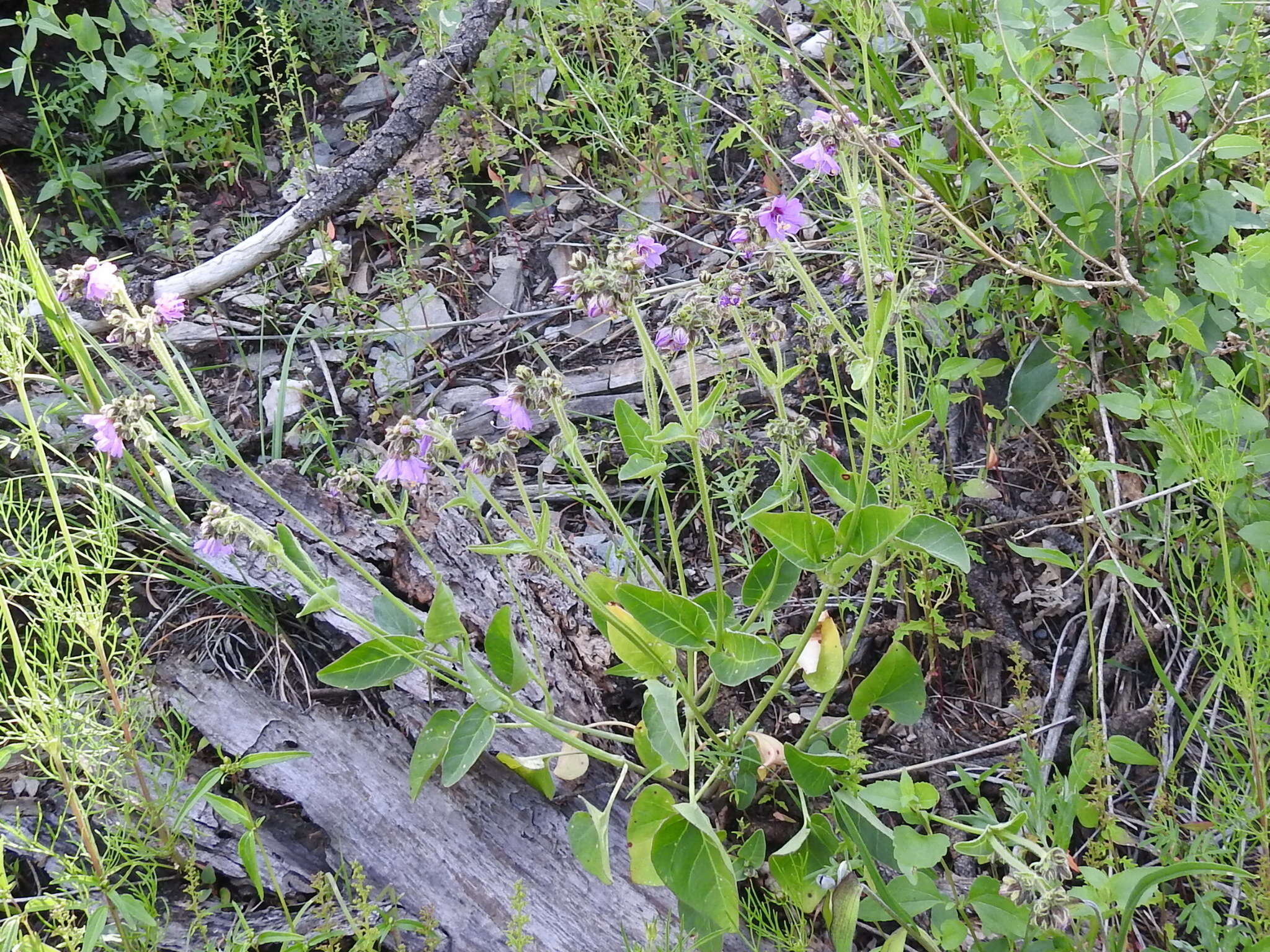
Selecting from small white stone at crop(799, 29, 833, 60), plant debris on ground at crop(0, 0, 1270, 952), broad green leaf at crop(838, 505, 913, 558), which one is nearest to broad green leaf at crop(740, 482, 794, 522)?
plant debris on ground at crop(0, 0, 1270, 952)

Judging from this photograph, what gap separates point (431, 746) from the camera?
1.86 meters

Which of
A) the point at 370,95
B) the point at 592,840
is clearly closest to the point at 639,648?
the point at 592,840

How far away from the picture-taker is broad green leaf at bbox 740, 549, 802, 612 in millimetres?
1936

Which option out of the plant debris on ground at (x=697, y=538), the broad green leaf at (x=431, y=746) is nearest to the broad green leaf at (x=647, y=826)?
the plant debris on ground at (x=697, y=538)

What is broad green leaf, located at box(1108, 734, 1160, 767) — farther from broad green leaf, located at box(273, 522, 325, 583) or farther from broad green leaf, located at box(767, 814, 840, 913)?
broad green leaf, located at box(273, 522, 325, 583)

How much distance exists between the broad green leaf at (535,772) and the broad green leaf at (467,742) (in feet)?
0.77

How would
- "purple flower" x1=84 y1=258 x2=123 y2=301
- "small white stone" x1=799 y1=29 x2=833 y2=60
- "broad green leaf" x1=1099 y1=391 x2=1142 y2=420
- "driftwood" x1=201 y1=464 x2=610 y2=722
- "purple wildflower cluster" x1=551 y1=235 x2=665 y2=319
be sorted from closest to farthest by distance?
"purple wildflower cluster" x1=551 y1=235 x2=665 y2=319
"purple flower" x1=84 y1=258 x2=123 y2=301
"broad green leaf" x1=1099 y1=391 x2=1142 y2=420
"driftwood" x1=201 y1=464 x2=610 y2=722
"small white stone" x1=799 y1=29 x2=833 y2=60

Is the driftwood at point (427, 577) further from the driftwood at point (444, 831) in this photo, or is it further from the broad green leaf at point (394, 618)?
the broad green leaf at point (394, 618)

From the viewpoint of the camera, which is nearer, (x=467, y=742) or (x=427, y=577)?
(x=467, y=742)

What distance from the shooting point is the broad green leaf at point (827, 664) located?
1979mm

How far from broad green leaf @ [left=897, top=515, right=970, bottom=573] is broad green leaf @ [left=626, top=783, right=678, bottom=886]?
610mm

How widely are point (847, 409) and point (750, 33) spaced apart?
119 centimetres

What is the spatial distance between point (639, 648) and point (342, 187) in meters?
1.98

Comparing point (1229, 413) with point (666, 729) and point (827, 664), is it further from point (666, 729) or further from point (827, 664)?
point (666, 729)
